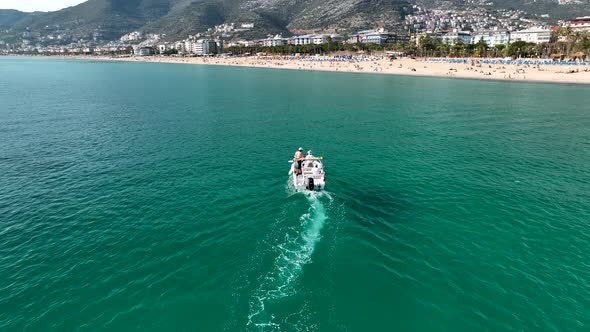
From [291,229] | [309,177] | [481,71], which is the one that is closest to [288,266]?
[291,229]

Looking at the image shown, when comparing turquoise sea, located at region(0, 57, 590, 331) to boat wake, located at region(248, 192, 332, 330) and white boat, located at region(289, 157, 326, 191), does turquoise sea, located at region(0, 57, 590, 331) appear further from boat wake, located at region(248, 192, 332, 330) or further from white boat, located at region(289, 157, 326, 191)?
white boat, located at region(289, 157, 326, 191)

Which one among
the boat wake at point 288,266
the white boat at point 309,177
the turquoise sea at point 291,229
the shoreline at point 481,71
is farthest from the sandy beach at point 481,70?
the boat wake at point 288,266

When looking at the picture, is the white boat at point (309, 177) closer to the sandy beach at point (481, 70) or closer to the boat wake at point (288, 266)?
the boat wake at point (288, 266)

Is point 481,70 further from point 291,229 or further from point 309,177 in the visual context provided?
point 291,229

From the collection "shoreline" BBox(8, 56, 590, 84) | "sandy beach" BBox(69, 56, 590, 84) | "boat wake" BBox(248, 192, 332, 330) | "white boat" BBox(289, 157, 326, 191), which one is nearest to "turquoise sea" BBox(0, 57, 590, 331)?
"boat wake" BBox(248, 192, 332, 330)

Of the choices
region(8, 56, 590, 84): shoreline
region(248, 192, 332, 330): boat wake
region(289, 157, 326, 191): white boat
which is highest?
region(8, 56, 590, 84): shoreline

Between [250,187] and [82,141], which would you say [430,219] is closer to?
[250,187]

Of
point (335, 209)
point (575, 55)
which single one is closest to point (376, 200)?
point (335, 209)
